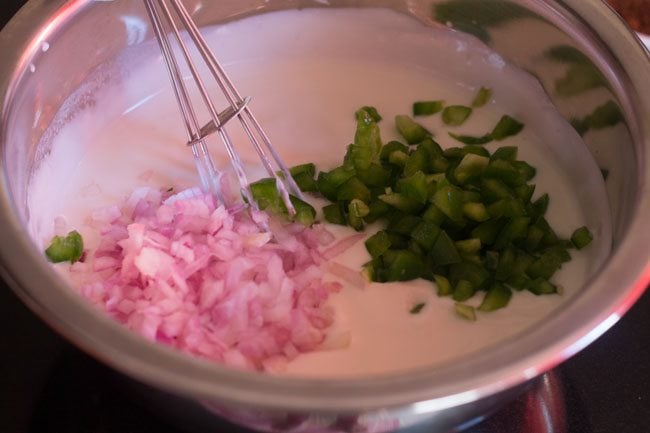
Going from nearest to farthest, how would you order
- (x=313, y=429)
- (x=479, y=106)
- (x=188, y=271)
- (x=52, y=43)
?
(x=313, y=429) < (x=188, y=271) < (x=52, y=43) < (x=479, y=106)

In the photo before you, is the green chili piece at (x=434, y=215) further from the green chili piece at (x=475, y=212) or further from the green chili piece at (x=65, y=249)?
the green chili piece at (x=65, y=249)

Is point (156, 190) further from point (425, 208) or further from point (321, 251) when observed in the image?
point (425, 208)

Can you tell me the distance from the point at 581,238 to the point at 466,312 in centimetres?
22

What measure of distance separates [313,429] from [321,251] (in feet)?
1.22

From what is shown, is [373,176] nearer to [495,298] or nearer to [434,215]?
[434,215]

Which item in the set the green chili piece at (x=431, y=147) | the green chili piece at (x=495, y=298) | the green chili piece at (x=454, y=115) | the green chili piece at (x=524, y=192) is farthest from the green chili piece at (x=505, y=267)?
the green chili piece at (x=454, y=115)

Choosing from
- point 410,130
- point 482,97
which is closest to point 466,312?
point 410,130

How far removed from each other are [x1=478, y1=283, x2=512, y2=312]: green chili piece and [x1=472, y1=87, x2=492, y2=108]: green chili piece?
428 millimetres

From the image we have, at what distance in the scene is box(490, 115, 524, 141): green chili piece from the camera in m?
1.27

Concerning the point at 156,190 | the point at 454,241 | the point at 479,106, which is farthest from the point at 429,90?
the point at 156,190

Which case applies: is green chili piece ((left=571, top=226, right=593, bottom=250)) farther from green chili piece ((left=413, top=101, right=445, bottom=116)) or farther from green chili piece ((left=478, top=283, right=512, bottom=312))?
green chili piece ((left=413, top=101, right=445, bottom=116))

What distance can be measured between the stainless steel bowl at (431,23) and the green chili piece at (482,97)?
0.07 meters

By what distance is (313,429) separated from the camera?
0.72 m

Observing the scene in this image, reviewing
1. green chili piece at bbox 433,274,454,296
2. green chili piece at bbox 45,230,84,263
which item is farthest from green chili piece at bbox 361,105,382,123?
green chili piece at bbox 45,230,84,263
